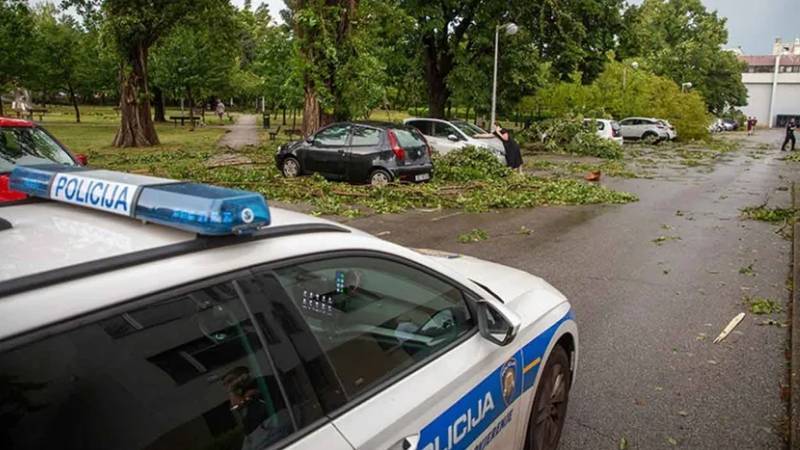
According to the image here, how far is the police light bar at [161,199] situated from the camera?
177 cm

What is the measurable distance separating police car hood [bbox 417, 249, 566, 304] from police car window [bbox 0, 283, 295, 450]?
156 cm

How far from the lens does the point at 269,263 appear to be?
6.13 feet

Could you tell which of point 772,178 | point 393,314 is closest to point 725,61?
point 772,178

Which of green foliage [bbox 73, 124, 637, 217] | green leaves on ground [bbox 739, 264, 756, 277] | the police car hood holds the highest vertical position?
the police car hood

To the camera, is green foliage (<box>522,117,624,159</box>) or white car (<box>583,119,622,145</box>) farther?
white car (<box>583,119,622,145</box>)

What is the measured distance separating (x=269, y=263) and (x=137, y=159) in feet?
66.5

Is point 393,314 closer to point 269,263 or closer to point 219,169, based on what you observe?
point 269,263

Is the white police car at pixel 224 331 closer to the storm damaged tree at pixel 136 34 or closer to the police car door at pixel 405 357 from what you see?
the police car door at pixel 405 357

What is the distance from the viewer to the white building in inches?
4028

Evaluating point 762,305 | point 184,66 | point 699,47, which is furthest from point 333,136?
point 699,47

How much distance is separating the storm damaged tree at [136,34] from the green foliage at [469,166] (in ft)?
45.4

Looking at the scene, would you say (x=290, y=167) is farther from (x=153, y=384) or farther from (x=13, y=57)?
(x=13, y=57)

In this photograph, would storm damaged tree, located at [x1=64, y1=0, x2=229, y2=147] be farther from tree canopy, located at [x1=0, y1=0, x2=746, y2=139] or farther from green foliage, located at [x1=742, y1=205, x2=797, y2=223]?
green foliage, located at [x1=742, y1=205, x2=797, y2=223]

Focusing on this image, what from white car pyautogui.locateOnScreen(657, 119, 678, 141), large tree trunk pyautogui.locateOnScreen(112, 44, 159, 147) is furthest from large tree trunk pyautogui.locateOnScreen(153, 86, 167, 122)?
white car pyautogui.locateOnScreen(657, 119, 678, 141)
